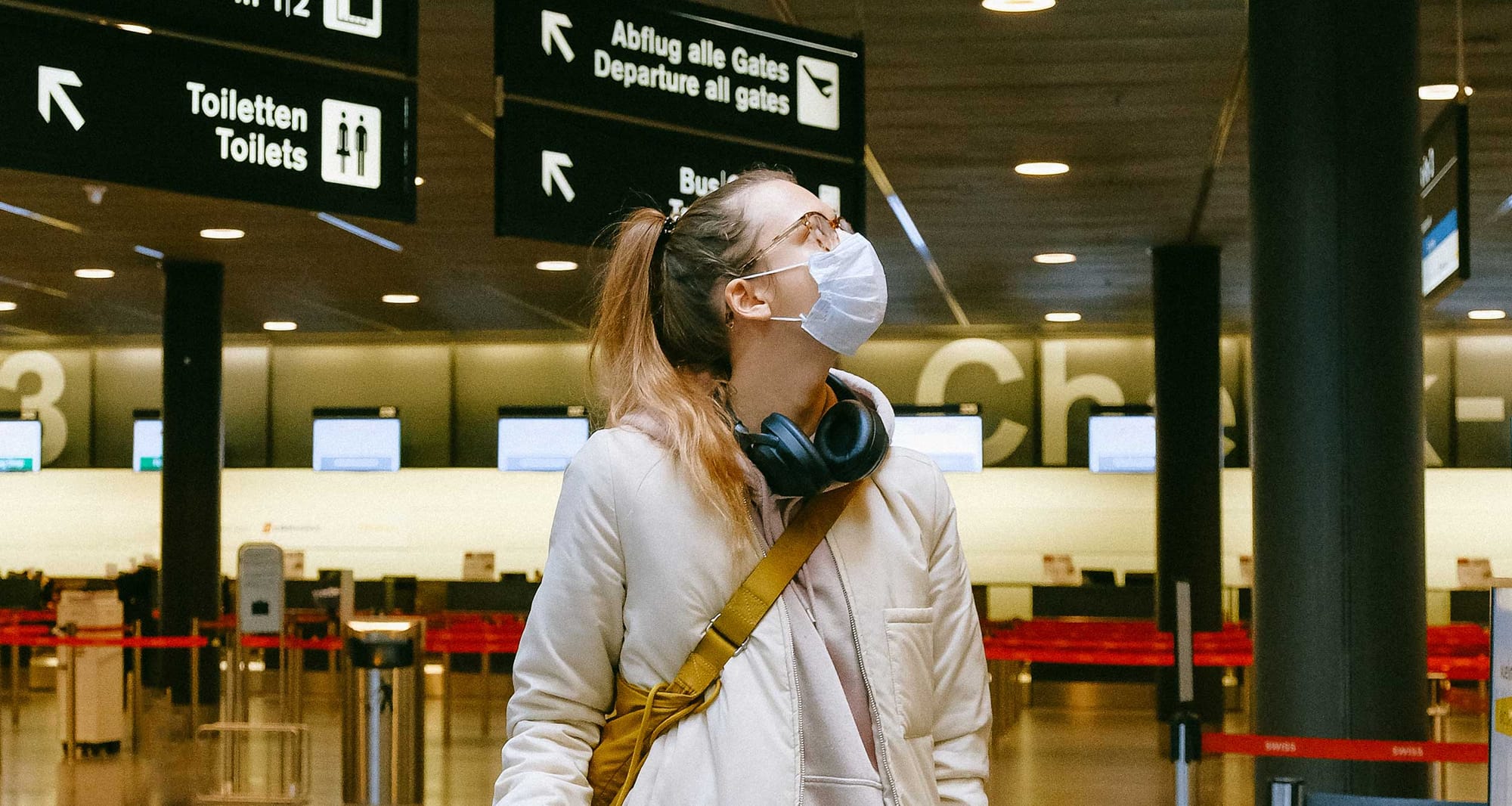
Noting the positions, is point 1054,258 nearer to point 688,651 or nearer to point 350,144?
point 350,144

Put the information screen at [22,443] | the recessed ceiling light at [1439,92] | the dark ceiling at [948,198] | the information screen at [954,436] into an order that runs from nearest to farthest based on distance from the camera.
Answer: the dark ceiling at [948,198] → the recessed ceiling light at [1439,92] → the information screen at [954,436] → the information screen at [22,443]

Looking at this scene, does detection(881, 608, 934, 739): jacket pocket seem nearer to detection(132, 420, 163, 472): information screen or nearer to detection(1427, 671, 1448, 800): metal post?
detection(1427, 671, 1448, 800): metal post

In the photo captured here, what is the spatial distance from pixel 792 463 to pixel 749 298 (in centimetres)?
26

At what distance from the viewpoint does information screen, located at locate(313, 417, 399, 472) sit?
2041 centimetres

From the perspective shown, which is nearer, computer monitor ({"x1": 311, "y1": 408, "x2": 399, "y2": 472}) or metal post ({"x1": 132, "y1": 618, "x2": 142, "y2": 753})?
metal post ({"x1": 132, "y1": 618, "x2": 142, "y2": 753})

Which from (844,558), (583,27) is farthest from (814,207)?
(583,27)

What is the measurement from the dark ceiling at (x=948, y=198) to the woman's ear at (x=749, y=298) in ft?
4.17

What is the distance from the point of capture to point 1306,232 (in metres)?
5.59

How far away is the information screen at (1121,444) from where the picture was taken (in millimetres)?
18938

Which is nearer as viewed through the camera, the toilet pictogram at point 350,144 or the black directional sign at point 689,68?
the toilet pictogram at point 350,144

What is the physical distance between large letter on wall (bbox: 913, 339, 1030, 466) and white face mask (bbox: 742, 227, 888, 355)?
17.8 m

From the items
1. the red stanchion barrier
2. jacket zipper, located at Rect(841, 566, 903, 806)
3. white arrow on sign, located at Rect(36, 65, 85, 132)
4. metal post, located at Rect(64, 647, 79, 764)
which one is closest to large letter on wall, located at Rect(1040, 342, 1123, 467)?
metal post, located at Rect(64, 647, 79, 764)

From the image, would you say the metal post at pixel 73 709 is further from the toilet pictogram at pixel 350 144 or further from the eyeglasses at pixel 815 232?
the eyeglasses at pixel 815 232

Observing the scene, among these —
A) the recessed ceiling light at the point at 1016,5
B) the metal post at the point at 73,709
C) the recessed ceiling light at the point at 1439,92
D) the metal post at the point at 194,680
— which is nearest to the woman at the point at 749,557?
the recessed ceiling light at the point at 1016,5
